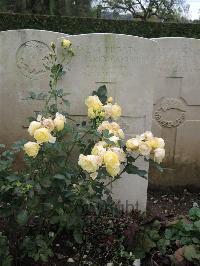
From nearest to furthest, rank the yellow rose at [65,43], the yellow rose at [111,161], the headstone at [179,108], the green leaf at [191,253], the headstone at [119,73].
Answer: the yellow rose at [111,161]
the green leaf at [191,253]
the yellow rose at [65,43]
the headstone at [119,73]
the headstone at [179,108]

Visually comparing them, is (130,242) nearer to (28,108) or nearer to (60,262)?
(60,262)

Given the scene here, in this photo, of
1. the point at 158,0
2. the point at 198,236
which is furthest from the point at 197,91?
the point at 158,0

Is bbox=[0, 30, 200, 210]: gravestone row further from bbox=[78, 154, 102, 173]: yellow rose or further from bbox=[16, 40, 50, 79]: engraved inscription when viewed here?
bbox=[78, 154, 102, 173]: yellow rose

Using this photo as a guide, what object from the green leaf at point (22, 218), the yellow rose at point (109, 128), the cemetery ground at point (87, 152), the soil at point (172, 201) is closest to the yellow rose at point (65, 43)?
the cemetery ground at point (87, 152)

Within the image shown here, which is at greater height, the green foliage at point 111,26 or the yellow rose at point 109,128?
the green foliage at point 111,26

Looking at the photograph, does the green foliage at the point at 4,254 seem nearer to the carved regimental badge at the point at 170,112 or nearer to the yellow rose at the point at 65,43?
the yellow rose at the point at 65,43

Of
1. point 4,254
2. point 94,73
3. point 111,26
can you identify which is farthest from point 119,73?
point 111,26

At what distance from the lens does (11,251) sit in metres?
2.41

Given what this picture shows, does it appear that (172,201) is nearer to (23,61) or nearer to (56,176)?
(23,61)

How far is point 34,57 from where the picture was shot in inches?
123

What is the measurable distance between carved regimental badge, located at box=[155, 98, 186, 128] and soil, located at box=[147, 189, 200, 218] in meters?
0.69

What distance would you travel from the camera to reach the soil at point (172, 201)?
3.91 m

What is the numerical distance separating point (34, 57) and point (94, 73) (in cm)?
47

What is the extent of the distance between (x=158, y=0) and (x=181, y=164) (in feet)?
90.9
